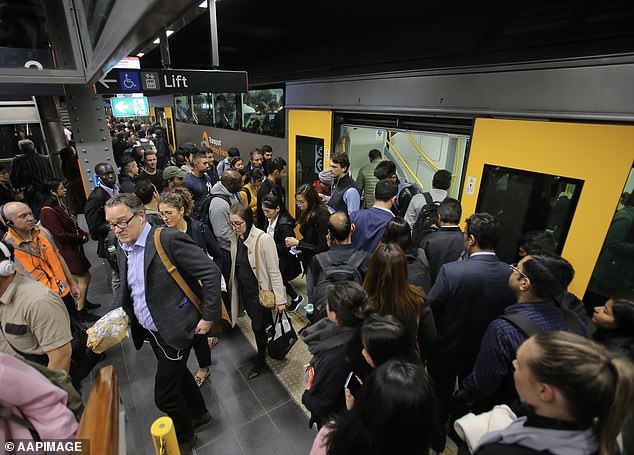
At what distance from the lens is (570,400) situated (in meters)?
1.00

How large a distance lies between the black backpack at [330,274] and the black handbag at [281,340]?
84 centimetres

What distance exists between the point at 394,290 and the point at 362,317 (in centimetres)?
38

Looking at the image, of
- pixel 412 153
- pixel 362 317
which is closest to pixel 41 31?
pixel 362 317

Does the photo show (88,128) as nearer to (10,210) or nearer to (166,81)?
(166,81)

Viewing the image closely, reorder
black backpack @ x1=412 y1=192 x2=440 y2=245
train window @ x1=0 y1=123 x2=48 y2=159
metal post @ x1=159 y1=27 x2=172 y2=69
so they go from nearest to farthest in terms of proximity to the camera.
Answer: metal post @ x1=159 y1=27 x2=172 y2=69
black backpack @ x1=412 y1=192 x2=440 y2=245
train window @ x1=0 y1=123 x2=48 y2=159

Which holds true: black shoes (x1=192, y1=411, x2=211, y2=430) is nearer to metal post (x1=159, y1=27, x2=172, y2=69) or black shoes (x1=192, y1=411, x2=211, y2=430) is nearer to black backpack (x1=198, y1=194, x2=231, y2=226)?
black backpack (x1=198, y1=194, x2=231, y2=226)

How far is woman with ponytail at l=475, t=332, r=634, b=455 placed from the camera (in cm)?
97

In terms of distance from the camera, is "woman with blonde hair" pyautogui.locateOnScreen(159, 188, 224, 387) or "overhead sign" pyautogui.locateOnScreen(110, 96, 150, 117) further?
"overhead sign" pyautogui.locateOnScreen(110, 96, 150, 117)

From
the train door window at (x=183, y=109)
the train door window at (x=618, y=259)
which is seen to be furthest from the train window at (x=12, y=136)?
the train door window at (x=618, y=259)

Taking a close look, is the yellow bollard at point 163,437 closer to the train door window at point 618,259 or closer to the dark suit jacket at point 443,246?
the dark suit jacket at point 443,246

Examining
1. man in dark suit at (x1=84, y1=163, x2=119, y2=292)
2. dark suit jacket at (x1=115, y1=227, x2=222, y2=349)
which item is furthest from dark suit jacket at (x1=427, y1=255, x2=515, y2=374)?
man in dark suit at (x1=84, y1=163, x2=119, y2=292)

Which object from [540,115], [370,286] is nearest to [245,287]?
[370,286]

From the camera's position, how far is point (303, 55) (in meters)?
5.98

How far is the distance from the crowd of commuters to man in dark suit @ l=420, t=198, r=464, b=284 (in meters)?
0.01
